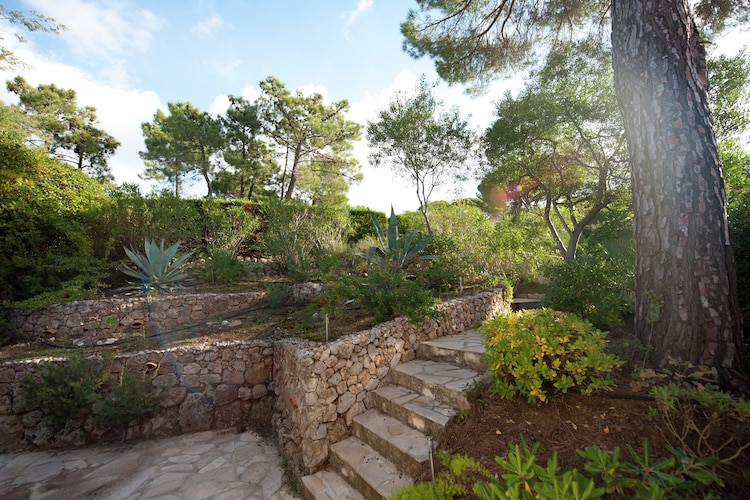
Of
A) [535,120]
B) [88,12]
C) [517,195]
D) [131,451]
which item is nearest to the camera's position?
[131,451]

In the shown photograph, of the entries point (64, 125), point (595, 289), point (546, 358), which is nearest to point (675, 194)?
point (595, 289)

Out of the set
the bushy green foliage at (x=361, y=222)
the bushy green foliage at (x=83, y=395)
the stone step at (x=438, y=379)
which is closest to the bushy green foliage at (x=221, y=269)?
the bushy green foliage at (x=83, y=395)

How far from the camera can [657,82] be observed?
7.63 ft

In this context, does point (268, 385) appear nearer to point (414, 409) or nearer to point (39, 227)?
point (414, 409)

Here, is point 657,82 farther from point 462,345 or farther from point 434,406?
point 434,406

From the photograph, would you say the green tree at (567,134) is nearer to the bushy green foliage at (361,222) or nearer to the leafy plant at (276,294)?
the bushy green foliage at (361,222)

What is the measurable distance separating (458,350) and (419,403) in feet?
2.40

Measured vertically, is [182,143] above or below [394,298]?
above

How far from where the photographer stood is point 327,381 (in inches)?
116

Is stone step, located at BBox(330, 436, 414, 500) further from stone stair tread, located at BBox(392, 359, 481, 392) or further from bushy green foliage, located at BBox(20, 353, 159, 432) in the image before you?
bushy green foliage, located at BBox(20, 353, 159, 432)

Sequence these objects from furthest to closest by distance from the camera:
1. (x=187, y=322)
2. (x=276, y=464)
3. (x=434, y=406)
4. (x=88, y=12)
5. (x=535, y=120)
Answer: (x=535, y=120), (x=187, y=322), (x=88, y=12), (x=276, y=464), (x=434, y=406)

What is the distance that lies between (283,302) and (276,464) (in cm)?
262

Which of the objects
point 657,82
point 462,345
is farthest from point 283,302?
point 657,82

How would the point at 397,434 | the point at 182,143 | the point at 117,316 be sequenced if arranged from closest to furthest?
the point at 397,434, the point at 117,316, the point at 182,143
